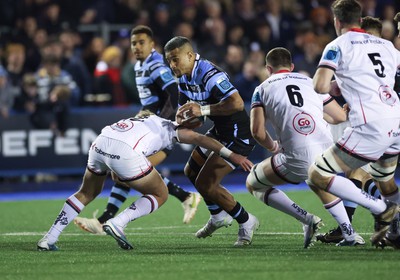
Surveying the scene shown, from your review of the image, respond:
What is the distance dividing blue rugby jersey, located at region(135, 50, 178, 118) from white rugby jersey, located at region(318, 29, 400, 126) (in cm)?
376

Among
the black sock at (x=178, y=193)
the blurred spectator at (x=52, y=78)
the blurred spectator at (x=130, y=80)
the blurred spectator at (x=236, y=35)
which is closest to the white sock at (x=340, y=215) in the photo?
the black sock at (x=178, y=193)

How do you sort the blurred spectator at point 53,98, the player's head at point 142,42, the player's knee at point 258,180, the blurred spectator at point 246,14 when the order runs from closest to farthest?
the player's knee at point 258,180
the player's head at point 142,42
the blurred spectator at point 53,98
the blurred spectator at point 246,14

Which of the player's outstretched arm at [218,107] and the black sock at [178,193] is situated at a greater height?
the player's outstretched arm at [218,107]

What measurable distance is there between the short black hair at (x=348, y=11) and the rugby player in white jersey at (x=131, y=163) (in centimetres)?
168

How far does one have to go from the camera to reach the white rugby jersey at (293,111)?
871cm

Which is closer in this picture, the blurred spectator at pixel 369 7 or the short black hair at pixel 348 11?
the short black hair at pixel 348 11

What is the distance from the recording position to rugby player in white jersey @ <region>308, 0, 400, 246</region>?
26.3 feet

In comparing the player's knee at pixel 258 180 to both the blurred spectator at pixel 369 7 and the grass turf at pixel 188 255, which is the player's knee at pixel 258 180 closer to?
the grass turf at pixel 188 255

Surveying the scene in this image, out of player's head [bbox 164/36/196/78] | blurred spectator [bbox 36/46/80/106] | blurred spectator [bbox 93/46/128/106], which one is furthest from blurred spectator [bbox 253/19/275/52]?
player's head [bbox 164/36/196/78]

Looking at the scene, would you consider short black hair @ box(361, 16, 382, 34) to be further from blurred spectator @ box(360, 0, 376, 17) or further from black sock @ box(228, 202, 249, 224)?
blurred spectator @ box(360, 0, 376, 17)

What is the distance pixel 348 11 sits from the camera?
818 centimetres

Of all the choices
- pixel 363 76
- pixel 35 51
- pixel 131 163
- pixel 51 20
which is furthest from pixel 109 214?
pixel 51 20

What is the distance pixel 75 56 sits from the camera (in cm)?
1769

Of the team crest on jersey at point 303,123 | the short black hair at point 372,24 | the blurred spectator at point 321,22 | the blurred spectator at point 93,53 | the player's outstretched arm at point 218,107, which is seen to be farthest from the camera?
the blurred spectator at point 321,22
